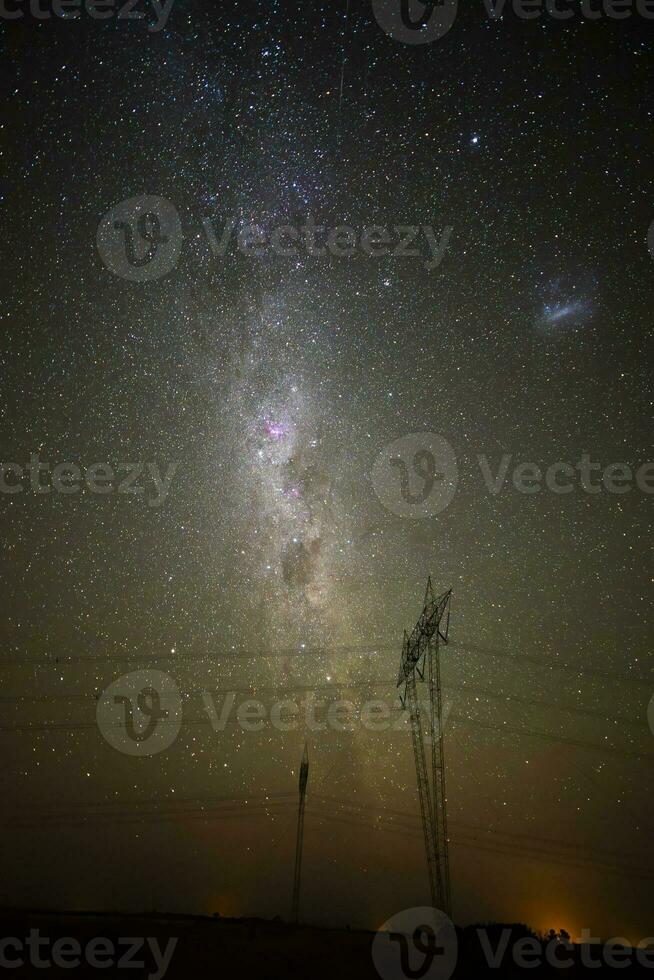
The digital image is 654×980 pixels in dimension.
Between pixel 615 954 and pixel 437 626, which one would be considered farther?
pixel 615 954

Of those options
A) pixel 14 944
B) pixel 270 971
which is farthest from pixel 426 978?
pixel 14 944

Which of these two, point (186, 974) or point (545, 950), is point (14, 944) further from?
point (545, 950)

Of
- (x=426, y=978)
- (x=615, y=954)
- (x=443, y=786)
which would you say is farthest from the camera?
(x=443, y=786)

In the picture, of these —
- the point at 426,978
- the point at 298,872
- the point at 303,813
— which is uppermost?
the point at 303,813

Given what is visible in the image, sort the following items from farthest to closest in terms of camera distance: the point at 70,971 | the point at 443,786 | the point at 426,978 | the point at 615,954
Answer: the point at 443,786 → the point at 615,954 → the point at 426,978 → the point at 70,971

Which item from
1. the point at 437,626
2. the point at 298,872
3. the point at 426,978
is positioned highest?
the point at 437,626

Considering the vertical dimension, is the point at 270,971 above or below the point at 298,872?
below

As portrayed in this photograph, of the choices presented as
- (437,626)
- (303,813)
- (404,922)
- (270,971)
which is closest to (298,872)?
(303,813)

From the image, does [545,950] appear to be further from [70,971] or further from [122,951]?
[70,971]

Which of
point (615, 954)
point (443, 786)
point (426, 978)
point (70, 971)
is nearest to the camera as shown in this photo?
point (70, 971)
